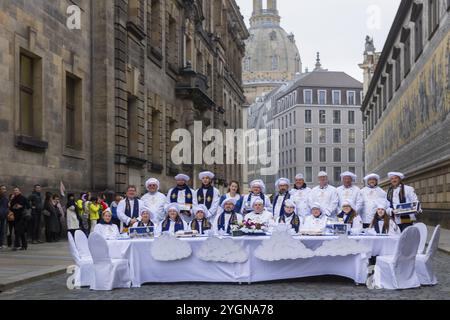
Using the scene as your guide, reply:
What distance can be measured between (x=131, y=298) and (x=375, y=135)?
5598 cm

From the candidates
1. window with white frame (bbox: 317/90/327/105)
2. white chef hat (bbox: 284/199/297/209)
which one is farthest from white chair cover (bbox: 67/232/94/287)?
window with white frame (bbox: 317/90/327/105)

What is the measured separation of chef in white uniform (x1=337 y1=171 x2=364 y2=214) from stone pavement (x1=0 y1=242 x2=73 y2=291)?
5.64 metres

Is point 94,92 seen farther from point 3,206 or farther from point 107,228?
point 107,228

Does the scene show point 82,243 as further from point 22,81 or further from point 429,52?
point 429,52

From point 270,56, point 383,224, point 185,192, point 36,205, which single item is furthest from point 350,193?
point 270,56

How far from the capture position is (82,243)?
40.5 feet

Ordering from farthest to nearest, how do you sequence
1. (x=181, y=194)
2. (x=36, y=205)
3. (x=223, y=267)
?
(x=36, y=205)
(x=181, y=194)
(x=223, y=267)

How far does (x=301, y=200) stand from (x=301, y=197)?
86 mm

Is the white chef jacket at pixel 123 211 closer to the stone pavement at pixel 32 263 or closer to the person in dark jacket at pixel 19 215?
the stone pavement at pixel 32 263

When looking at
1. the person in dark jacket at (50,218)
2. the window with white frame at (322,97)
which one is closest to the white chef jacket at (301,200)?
the person in dark jacket at (50,218)

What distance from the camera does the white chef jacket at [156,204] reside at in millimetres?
14816

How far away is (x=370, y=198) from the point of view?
14.8m

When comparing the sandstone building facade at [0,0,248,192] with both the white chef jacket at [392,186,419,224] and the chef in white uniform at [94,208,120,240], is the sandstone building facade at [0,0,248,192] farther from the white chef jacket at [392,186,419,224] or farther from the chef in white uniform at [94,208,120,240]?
the white chef jacket at [392,186,419,224]
